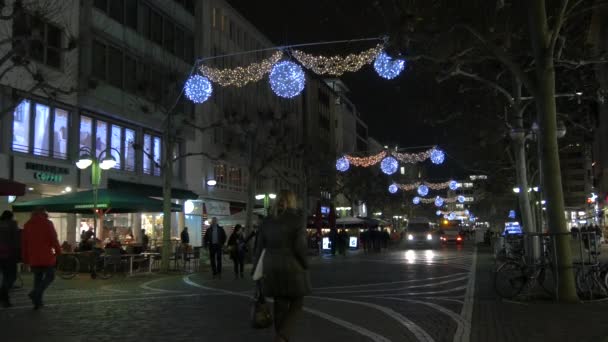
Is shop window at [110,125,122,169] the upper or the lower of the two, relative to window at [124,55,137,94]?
lower

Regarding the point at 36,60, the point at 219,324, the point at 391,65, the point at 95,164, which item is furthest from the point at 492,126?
the point at 219,324

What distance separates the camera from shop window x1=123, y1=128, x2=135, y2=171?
34812mm

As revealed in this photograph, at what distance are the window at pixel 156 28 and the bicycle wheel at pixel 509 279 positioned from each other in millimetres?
27768

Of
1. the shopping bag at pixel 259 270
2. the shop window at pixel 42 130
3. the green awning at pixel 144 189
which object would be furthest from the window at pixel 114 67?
the shopping bag at pixel 259 270

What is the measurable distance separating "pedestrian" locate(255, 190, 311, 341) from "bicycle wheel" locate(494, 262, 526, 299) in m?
8.04

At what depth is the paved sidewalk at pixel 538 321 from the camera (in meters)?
9.12

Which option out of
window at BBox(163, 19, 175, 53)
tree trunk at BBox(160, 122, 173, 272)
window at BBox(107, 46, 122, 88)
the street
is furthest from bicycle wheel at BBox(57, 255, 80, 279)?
window at BBox(163, 19, 175, 53)

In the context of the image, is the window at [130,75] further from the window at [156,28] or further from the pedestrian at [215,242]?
the pedestrian at [215,242]

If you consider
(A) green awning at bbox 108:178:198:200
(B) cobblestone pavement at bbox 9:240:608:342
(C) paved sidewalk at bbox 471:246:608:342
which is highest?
(A) green awning at bbox 108:178:198:200

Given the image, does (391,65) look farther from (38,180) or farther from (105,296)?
(38,180)

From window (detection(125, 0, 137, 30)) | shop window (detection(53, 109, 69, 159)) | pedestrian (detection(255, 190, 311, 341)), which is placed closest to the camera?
pedestrian (detection(255, 190, 311, 341))

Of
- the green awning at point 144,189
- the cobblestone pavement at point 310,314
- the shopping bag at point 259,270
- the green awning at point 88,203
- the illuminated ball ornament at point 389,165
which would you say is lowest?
the cobblestone pavement at point 310,314

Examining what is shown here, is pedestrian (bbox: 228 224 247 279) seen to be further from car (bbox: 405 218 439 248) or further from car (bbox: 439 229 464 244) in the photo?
car (bbox: 439 229 464 244)

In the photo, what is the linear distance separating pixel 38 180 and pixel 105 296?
44.5 feet
